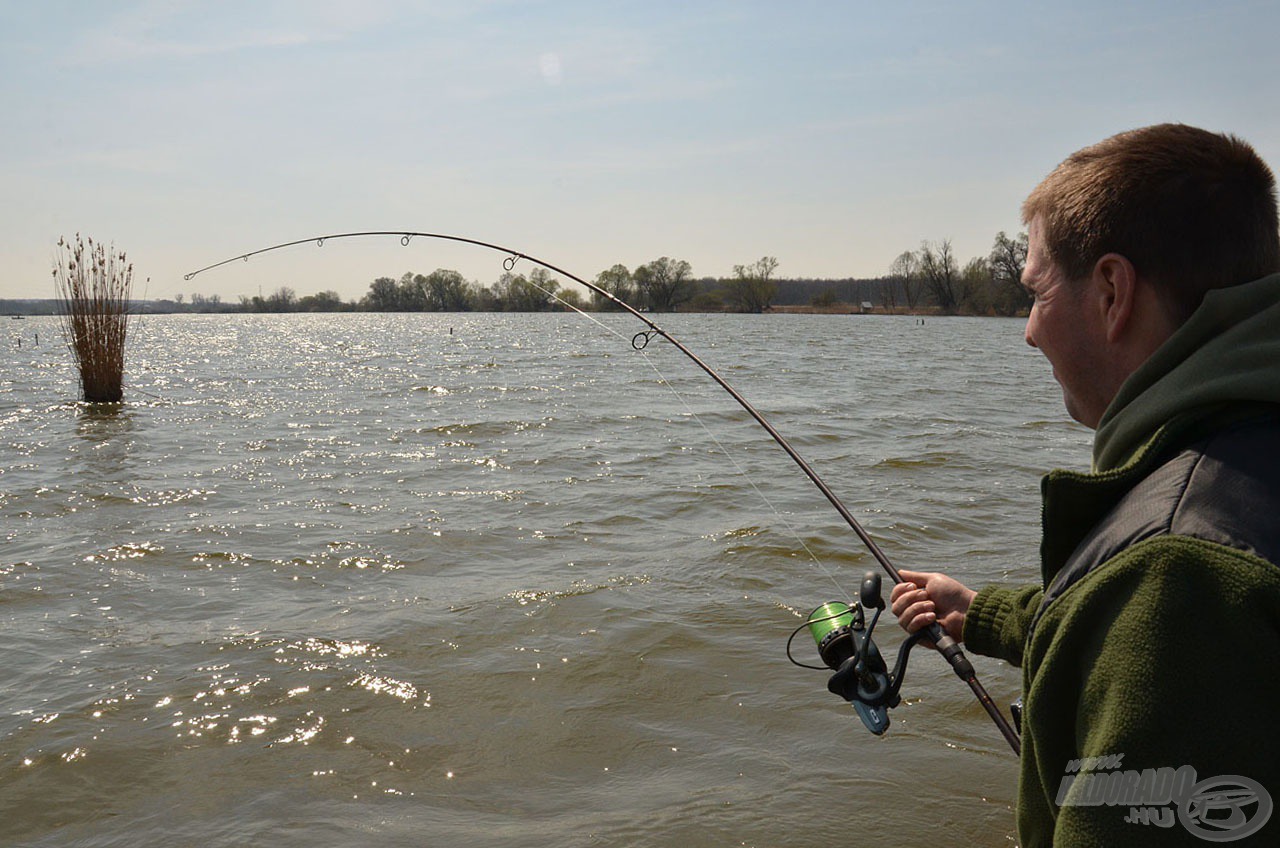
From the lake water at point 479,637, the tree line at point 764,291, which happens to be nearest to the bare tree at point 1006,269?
the tree line at point 764,291

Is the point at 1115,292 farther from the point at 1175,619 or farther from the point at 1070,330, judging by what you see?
the point at 1175,619

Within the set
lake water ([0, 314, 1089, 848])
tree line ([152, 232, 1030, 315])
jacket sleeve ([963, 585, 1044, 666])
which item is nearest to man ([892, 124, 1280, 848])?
jacket sleeve ([963, 585, 1044, 666])

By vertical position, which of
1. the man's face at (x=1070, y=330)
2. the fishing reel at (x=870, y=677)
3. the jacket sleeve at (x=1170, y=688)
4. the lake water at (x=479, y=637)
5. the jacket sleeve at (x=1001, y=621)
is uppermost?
the man's face at (x=1070, y=330)

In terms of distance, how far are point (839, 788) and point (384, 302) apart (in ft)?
417

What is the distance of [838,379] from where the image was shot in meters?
21.7

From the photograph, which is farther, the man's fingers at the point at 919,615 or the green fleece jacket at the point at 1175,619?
the man's fingers at the point at 919,615

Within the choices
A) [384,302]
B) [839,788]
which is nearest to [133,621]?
[839,788]

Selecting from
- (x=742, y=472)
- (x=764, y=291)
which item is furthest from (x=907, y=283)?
(x=742, y=472)

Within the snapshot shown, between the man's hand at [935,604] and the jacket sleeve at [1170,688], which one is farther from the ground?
the jacket sleeve at [1170,688]

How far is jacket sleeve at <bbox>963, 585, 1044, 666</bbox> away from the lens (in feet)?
6.20

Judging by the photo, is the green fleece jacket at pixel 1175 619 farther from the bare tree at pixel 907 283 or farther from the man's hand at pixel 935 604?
the bare tree at pixel 907 283

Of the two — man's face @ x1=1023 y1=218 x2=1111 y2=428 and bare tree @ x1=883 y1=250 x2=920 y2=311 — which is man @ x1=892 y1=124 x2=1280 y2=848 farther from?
bare tree @ x1=883 y1=250 x2=920 y2=311

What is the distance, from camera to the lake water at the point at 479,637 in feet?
12.0

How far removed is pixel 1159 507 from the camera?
1.23 metres
